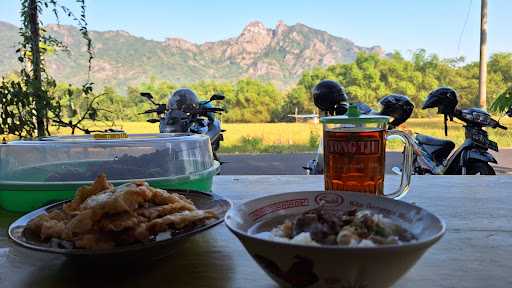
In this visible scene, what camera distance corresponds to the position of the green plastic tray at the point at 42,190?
0.80m

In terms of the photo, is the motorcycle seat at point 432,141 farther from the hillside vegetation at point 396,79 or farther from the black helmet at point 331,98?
the hillside vegetation at point 396,79

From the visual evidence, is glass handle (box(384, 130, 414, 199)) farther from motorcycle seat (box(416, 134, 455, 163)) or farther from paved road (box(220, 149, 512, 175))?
paved road (box(220, 149, 512, 175))

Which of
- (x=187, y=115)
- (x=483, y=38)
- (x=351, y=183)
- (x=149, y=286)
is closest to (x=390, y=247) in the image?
(x=149, y=286)

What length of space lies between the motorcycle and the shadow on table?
1.62 meters

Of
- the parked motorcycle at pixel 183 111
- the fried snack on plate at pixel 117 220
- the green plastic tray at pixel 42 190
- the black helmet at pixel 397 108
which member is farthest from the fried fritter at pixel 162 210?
the black helmet at pixel 397 108

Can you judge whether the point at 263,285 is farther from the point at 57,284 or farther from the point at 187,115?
the point at 187,115

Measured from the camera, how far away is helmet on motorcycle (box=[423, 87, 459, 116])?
2.19 meters

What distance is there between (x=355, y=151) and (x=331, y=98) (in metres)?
1.26

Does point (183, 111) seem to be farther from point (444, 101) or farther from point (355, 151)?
point (355, 151)

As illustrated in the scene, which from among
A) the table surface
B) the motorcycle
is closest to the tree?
the table surface

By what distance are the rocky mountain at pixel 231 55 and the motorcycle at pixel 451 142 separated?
81.6 ft

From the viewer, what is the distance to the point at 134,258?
0.51 meters

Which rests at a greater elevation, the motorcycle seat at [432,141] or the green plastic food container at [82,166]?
the green plastic food container at [82,166]

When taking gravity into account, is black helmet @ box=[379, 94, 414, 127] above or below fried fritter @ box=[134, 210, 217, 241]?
above
